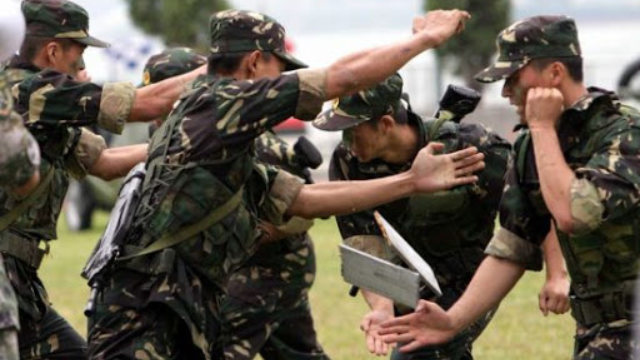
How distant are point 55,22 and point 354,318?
7138 millimetres

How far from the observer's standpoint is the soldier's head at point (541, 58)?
8.08m

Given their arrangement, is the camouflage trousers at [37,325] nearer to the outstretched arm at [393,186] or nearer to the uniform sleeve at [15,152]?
the outstretched arm at [393,186]

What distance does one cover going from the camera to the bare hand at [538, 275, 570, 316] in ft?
28.9

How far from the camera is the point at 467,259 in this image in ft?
31.8

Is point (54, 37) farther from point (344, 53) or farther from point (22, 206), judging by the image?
point (344, 53)

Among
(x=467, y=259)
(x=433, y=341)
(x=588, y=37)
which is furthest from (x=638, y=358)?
(x=588, y=37)

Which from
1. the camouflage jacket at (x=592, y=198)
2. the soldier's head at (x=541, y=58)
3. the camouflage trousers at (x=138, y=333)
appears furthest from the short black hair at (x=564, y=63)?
the camouflage trousers at (x=138, y=333)

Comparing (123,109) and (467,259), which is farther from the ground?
(123,109)

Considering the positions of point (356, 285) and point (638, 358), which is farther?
point (356, 285)

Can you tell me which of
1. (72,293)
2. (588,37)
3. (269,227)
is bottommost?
(588,37)

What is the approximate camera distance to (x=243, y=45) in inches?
342

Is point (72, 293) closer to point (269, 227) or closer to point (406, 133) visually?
point (269, 227)

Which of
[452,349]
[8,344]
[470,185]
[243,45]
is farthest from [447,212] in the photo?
[8,344]

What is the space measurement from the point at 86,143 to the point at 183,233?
1637 millimetres
